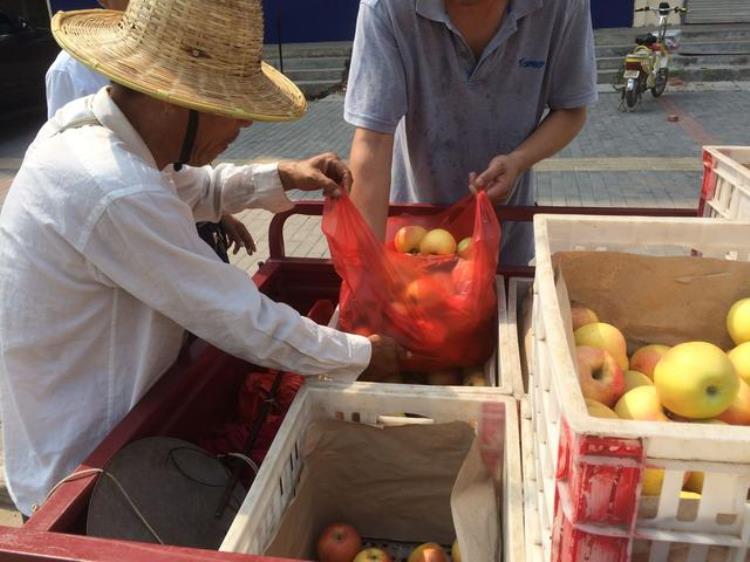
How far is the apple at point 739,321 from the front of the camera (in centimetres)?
140

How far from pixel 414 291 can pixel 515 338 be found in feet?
0.95

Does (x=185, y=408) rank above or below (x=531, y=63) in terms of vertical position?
below

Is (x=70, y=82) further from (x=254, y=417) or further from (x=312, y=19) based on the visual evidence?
(x=312, y=19)

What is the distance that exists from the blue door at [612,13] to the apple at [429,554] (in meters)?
12.5

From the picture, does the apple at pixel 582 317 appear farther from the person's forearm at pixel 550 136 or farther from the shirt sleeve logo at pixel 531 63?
the shirt sleeve logo at pixel 531 63

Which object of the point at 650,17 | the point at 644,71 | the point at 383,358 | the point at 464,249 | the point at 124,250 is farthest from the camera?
the point at 650,17

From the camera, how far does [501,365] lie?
166 cm

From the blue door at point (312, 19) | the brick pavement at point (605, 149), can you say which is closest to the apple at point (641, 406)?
the brick pavement at point (605, 149)

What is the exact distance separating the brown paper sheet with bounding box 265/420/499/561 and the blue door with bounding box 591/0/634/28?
40.7 feet

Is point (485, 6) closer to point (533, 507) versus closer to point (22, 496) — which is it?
point (533, 507)

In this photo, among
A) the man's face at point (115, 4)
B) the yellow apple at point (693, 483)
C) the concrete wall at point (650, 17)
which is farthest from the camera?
the concrete wall at point (650, 17)

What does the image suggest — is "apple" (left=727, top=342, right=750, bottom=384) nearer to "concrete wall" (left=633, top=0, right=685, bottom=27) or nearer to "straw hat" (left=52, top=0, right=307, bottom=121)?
"straw hat" (left=52, top=0, right=307, bottom=121)

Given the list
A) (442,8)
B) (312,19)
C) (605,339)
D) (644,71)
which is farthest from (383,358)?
(312,19)

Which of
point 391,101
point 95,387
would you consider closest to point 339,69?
point 391,101
